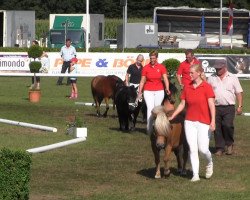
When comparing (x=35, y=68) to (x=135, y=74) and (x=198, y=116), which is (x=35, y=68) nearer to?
(x=135, y=74)

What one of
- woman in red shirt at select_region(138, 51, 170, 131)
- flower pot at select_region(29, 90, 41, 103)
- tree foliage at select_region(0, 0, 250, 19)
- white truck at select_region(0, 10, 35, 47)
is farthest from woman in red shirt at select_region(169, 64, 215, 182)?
tree foliage at select_region(0, 0, 250, 19)

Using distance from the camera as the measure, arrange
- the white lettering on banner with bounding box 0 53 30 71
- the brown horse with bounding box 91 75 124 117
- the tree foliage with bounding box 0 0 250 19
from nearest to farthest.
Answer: the brown horse with bounding box 91 75 124 117, the white lettering on banner with bounding box 0 53 30 71, the tree foliage with bounding box 0 0 250 19

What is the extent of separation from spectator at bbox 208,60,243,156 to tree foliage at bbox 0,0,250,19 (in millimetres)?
78368

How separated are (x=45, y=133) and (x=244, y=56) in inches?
933

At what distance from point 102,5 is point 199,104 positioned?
87.4 metres

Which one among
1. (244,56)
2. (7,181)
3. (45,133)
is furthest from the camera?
(244,56)

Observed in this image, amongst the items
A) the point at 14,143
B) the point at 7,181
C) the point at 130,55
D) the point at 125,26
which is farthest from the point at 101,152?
the point at 125,26

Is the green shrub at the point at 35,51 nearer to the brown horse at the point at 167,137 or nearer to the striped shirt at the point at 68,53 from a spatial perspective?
the striped shirt at the point at 68,53

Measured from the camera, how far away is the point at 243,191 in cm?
1366

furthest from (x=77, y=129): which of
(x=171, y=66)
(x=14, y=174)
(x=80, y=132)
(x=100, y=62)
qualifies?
(x=100, y=62)

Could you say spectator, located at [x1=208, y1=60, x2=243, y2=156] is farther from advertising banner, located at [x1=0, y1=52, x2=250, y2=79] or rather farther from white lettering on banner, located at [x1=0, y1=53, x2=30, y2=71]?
white lettering on banner, located at [x1=0, y1=53, x2=30, y2=71]

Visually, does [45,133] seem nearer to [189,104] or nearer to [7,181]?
[189,104]

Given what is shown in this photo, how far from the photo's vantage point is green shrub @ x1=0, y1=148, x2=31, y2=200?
10516mm

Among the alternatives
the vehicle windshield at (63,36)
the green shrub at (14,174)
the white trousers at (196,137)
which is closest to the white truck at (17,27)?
the vehicle windshield at (63,36)
